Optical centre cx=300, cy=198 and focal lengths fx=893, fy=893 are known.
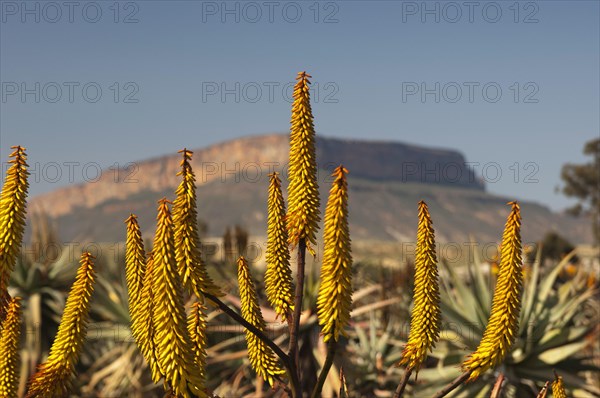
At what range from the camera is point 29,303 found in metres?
14.7

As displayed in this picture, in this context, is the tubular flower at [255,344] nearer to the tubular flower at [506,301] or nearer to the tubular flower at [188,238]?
the tubular flower at [188,238]

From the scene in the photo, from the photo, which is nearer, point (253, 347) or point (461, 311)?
point (253, 347)

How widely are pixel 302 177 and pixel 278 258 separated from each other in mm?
468

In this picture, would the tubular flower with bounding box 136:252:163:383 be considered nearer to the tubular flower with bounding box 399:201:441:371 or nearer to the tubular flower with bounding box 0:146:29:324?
the tubular flower with bounding box 0:146:29:324

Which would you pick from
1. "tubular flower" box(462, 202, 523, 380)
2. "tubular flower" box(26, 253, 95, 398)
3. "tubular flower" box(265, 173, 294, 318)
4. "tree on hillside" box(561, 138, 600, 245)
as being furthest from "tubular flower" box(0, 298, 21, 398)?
"tree on hillside" box(561, 138, 600, 245)

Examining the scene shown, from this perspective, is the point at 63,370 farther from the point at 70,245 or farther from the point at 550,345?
the point at 70,245

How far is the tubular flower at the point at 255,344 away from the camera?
3.42m

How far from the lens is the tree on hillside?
287 feet

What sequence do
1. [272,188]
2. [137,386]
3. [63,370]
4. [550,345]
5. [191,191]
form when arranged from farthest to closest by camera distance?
[137,386], [550,345], [272,188], [63,370], [191,191]

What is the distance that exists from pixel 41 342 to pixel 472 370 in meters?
12.7

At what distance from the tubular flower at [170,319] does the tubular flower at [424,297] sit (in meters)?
0.88

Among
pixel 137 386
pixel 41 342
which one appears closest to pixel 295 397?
pixel 137 386

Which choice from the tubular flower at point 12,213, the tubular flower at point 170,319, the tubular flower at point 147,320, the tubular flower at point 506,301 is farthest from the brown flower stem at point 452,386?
the tubular flower at point 12,213

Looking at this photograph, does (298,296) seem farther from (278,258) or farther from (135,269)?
(135,269)
